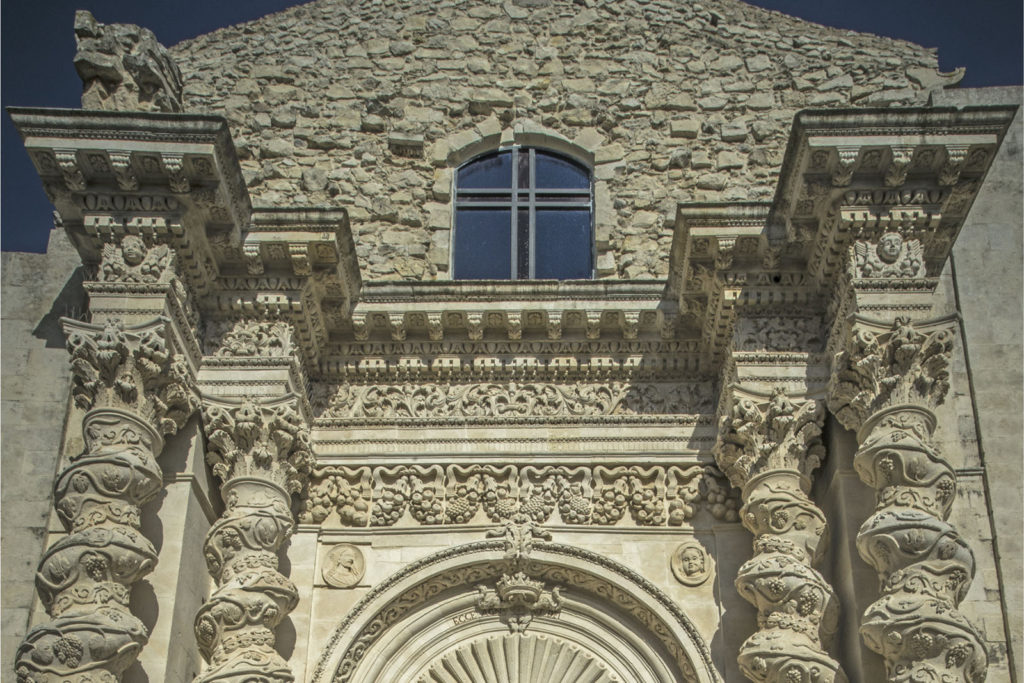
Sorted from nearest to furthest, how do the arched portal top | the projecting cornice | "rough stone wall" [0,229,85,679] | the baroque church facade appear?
1. the baroque church facade
2. the projecting cornice
3. the arched portal top
4. "rough stone wall" [0,229,85,679]

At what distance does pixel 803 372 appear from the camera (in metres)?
9.39

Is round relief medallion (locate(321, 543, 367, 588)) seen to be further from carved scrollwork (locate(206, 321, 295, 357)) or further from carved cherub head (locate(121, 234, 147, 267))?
carved cherub head (locate(121, 234, 147, 267))

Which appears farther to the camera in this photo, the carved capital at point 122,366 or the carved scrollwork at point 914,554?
the carved capital at point 122,366

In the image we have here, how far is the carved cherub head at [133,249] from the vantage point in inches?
361

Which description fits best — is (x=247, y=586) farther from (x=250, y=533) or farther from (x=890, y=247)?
(x=890, y=247)

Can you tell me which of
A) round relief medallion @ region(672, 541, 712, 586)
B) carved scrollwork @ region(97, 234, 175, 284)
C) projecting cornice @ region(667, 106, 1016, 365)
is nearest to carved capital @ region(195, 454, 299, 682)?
carved scrollwork @ region(97, 234, 175, 284)

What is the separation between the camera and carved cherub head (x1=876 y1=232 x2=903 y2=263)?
9.04 meters

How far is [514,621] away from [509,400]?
5.00ft

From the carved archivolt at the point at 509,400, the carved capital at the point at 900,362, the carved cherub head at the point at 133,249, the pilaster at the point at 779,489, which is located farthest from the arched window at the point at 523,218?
the carved capital at the point at 900,362

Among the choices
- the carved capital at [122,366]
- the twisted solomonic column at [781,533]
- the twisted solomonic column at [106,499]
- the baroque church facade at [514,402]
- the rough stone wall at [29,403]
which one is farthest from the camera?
the rough stone wall at [29,403]

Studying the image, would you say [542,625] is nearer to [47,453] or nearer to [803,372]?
[803,372]

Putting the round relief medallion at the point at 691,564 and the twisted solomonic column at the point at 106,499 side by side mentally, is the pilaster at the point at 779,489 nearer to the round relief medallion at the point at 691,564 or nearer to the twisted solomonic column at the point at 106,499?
the round relief medallion at the point at 691,564

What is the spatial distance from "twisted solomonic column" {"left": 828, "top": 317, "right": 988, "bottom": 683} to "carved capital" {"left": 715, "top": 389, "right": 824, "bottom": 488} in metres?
0.23

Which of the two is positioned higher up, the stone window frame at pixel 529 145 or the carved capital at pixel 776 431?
the stone window frame at pixel 529 145
